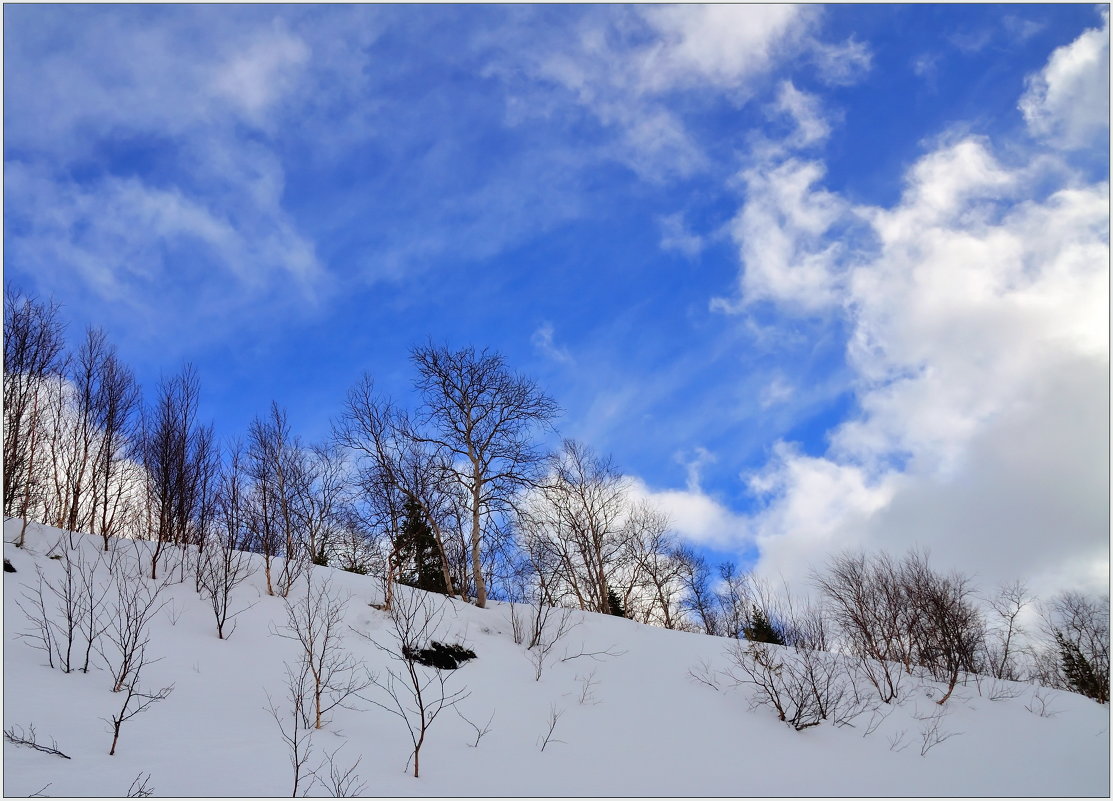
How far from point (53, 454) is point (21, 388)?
8.69 feet

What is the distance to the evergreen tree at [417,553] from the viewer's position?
19891mm

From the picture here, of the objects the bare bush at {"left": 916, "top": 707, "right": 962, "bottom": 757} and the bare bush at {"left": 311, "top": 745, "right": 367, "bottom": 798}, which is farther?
the bare bush at {"left": 916, "top": 707, "right": 962, "bottom": 757}

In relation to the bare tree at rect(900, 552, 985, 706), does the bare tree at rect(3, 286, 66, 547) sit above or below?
above

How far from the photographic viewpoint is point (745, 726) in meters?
13.6

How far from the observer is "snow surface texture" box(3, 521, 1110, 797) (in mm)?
8359

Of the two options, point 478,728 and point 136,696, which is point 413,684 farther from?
point 136,696

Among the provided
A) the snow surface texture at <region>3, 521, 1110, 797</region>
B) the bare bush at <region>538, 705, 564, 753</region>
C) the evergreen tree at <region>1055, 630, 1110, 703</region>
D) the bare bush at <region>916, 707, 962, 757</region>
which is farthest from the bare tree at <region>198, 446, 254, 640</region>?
the evergreen tree at <region>1055, 630, 1110, 703</region>

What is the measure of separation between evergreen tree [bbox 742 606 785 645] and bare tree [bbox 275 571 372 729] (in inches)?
805

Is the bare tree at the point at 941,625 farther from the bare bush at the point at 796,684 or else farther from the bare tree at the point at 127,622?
the bare tree at the point at 127,622

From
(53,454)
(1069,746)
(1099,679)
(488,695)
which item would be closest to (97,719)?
(488,695)

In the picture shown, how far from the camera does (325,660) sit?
1315cm

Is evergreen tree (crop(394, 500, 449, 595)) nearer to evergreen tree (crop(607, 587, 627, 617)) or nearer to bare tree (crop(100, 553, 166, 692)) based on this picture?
bare tree (crop(100, 553, 166, 692))

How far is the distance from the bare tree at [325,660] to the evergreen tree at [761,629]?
20439 mm

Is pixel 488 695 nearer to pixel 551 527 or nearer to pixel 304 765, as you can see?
pixel 304 765
